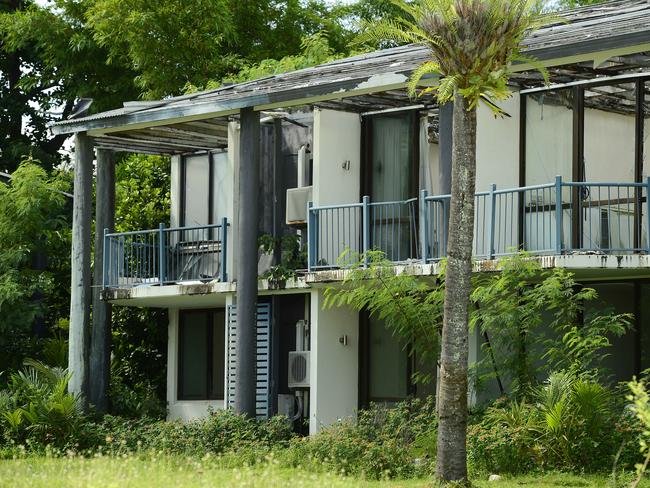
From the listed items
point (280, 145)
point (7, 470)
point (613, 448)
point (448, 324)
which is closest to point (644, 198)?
point (613, 448)

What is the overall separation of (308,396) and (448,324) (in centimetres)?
817

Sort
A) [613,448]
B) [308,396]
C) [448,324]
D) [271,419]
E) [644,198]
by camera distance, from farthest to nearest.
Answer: [308,396] < [271,419] < [644,198] < [613,448] < [448,324]

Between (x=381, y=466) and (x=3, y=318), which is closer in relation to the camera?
(x=381, y=466)

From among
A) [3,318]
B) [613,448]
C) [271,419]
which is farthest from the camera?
[3,318]

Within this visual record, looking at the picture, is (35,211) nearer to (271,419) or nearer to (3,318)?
(3,318)

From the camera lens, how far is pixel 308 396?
2420 centimetres

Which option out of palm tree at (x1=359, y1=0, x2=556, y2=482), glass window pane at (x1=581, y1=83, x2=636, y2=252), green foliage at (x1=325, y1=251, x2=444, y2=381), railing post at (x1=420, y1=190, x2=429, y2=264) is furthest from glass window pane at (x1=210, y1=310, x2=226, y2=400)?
palm tree at (x1=359, y1=0, x2=556, y2=482)

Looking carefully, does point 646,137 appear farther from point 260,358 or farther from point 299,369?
point 260,358

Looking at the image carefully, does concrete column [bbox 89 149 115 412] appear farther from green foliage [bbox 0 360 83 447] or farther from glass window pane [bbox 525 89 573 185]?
glass window pane [bbox 525 89 573 185]

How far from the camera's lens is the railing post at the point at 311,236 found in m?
23.0

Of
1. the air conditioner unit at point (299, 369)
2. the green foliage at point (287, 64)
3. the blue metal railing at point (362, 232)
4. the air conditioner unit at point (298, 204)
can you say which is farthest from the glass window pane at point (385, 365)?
the green foliage at point (287, 64)

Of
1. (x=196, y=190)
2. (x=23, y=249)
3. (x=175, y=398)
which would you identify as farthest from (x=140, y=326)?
(x=23, y=249)

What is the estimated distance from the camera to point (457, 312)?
53.7 feet

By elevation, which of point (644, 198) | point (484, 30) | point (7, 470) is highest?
point (484, 30)
